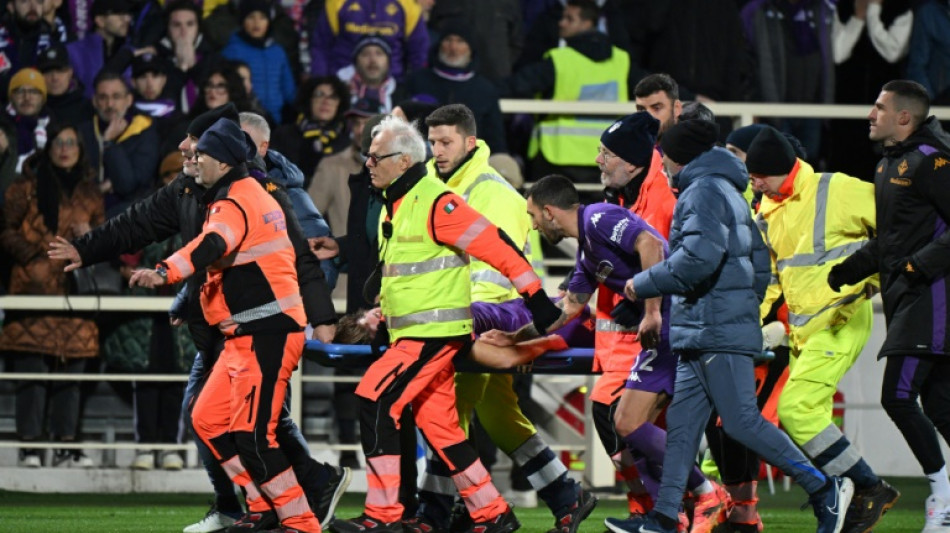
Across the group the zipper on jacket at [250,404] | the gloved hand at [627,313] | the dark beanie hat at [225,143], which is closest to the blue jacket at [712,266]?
the gloved hand at [627,313]

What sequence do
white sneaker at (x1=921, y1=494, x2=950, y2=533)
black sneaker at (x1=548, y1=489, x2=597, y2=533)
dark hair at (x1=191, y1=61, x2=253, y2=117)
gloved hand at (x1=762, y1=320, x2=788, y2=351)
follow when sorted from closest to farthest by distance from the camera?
black sneaker at (x1=548, y1=489, x2=597, y2=533)
white sneaker at (x1=921, y1=494, x2=950, y2=533)
gloved hand at (x1=762, y1=320, x2=788, y2=351)
dark hair at (x1=191, y1=61, x2=253, y2=117)

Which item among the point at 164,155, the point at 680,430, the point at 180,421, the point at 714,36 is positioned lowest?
the point at 180,421

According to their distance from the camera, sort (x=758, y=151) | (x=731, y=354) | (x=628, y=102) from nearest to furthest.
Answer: (x=731, y=354), (x=758, y=151), (x=628, y=102)

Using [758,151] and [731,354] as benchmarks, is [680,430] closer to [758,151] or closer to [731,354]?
[731,354]

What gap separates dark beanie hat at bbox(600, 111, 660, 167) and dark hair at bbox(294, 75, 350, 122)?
14.3 ft

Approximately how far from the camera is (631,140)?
813 centimetres

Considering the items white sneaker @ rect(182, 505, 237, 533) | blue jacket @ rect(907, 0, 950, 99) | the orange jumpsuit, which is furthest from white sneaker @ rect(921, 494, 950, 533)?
blue jacket @ rect(907, 0, 950, 99)

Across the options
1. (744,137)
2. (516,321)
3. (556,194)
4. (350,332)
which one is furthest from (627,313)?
(744,137)

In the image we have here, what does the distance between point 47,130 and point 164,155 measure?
84cm

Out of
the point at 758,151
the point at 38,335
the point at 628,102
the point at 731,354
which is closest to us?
the point at 731,354

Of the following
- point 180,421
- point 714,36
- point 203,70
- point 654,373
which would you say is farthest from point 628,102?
point 654,373

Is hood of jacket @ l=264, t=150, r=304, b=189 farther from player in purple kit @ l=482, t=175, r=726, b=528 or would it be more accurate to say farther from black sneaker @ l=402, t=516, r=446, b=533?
black sneaker @ l=402, t=516, r=446, b=533

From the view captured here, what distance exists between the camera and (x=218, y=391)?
8031mm

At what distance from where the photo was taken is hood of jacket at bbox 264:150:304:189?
9266mm
